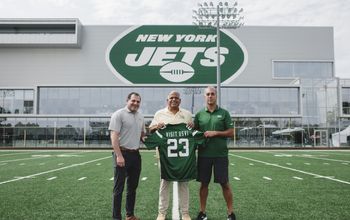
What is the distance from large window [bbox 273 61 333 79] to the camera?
155ft

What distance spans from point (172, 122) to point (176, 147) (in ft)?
1.26

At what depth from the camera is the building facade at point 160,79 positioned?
42.2 metres

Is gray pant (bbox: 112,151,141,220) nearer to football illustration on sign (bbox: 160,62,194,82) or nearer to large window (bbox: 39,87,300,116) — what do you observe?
large window (bbox: 39,87,300,116)

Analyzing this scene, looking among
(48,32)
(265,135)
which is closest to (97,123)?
(48,32)

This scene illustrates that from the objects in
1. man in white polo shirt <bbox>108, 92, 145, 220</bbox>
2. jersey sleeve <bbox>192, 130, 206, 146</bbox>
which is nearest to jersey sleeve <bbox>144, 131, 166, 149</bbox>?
man in white polo shirt <bbox>108, 92, 145, 220</bbox>

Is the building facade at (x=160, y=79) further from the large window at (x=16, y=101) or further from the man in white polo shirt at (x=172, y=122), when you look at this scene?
the man in white polo shirt at (x=172, y=122)

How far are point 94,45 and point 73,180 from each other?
128 feet

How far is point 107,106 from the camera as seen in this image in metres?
43.8

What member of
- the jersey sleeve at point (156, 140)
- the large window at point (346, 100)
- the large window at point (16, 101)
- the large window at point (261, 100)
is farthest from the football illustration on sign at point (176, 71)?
the jersey sleeve at point (156, 140)

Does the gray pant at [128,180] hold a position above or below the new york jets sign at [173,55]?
below

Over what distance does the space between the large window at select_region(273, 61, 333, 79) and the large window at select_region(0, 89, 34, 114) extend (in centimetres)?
2911

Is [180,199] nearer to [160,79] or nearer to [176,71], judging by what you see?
[160,79]

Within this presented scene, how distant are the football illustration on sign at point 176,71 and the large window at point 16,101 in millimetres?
15508

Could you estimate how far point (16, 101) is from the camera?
1741 inches
